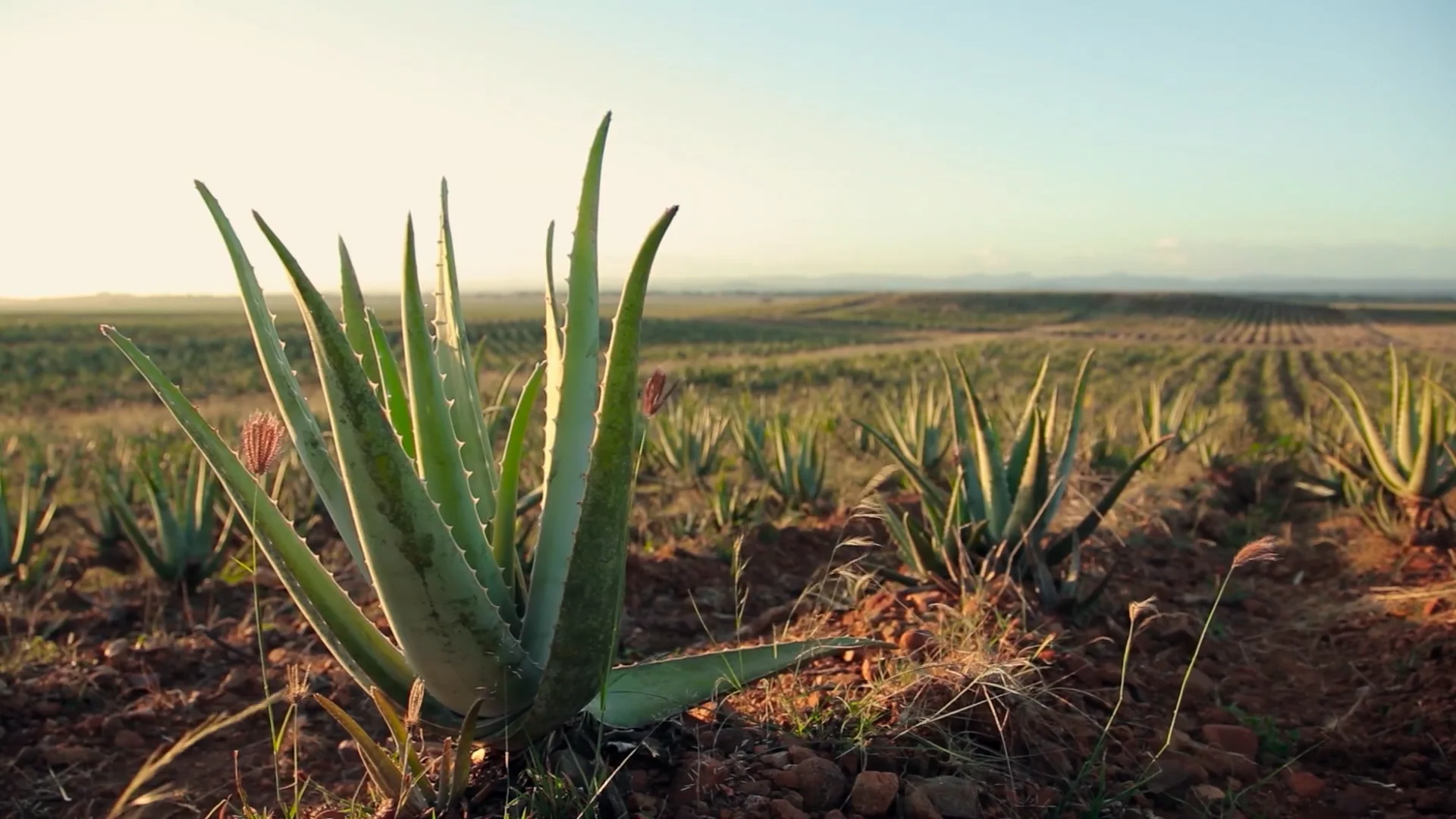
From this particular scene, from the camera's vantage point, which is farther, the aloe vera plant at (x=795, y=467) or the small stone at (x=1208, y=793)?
the aloe vera plant at (x=795, y=467)

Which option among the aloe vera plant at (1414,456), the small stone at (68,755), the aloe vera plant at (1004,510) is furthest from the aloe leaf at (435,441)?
the aloe vera plant at (1414,456)

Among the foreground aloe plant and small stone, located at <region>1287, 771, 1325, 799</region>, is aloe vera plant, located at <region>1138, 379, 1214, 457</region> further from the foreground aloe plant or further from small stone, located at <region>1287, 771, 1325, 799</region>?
the foreground aloe plant

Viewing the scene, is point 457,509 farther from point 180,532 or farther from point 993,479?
point 180,532

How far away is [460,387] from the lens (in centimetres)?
179

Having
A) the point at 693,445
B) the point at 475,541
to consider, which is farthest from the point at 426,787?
the point at 693,445

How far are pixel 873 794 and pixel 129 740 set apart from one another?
2.21 metres

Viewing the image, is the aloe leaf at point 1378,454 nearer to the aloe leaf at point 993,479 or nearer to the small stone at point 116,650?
the aloe leaf at point 993,479

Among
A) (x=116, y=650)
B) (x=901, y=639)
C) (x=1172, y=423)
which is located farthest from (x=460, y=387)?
(x=1172, y=423)

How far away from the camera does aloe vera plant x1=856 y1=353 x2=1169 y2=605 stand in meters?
2.90

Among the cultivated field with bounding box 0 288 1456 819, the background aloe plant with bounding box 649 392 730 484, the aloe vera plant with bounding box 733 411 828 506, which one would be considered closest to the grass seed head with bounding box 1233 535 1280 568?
the cultivated field with bounding box 0 288 1456 819

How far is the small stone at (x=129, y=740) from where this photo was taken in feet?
8.53

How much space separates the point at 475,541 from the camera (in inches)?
62.4

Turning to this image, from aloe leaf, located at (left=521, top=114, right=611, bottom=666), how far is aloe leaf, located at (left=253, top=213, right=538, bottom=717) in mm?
81

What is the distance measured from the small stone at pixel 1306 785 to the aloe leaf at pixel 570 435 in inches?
68.8
